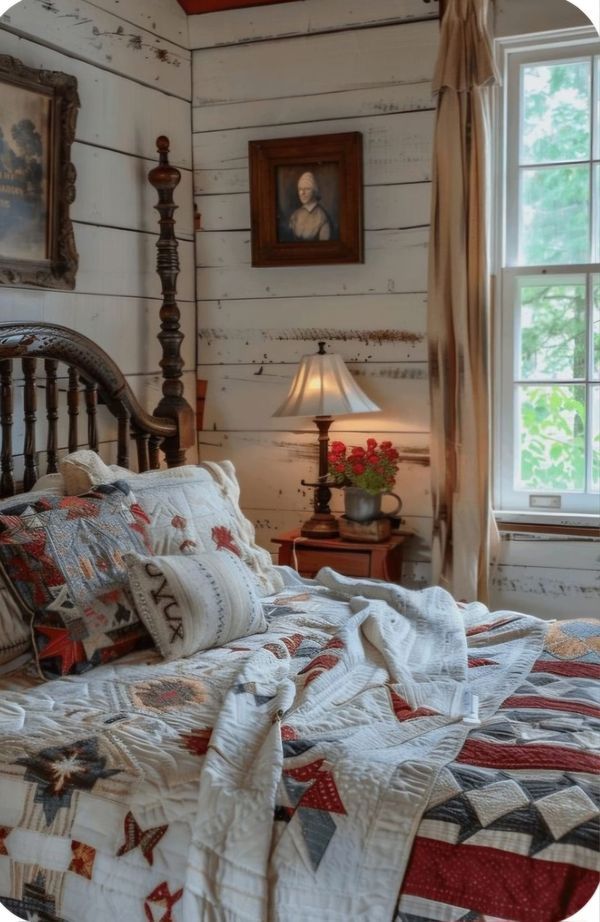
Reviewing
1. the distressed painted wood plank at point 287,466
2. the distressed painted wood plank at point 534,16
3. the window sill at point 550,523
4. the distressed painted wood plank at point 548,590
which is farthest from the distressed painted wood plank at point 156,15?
the distressed painted wood plank at point 548,590

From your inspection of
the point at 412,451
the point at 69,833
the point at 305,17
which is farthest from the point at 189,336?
the point at 69,833

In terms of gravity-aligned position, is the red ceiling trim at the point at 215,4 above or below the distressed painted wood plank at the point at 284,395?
above

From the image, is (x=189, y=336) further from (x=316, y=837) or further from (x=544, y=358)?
(x=316, y=837)

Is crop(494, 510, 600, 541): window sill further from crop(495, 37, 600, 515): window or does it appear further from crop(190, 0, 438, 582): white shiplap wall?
crop(190, 0, 438, 582): white shiplap wall

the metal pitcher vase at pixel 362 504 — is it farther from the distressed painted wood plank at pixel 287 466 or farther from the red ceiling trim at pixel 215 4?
the red ceiling trim at pixel 215 4

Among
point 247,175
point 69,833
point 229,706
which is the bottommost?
point 69,833

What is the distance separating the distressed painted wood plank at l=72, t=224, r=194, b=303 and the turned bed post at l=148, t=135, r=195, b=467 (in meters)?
0.13

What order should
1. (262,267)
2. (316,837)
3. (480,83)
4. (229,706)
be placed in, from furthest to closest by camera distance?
(262,267) < (480,83) < (229,706) < (316,837)

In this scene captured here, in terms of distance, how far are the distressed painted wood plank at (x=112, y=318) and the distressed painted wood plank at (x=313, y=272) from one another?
177mm

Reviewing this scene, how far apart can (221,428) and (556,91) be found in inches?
66.4

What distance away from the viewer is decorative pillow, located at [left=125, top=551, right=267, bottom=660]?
2178mm

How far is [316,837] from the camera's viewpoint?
4.71 ft

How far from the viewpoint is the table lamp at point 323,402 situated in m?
3.32

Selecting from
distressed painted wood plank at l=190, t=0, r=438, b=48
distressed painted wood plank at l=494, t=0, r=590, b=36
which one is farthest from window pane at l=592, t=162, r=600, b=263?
distressed painted wood plank at l=190, t=0, r=438, b=48
